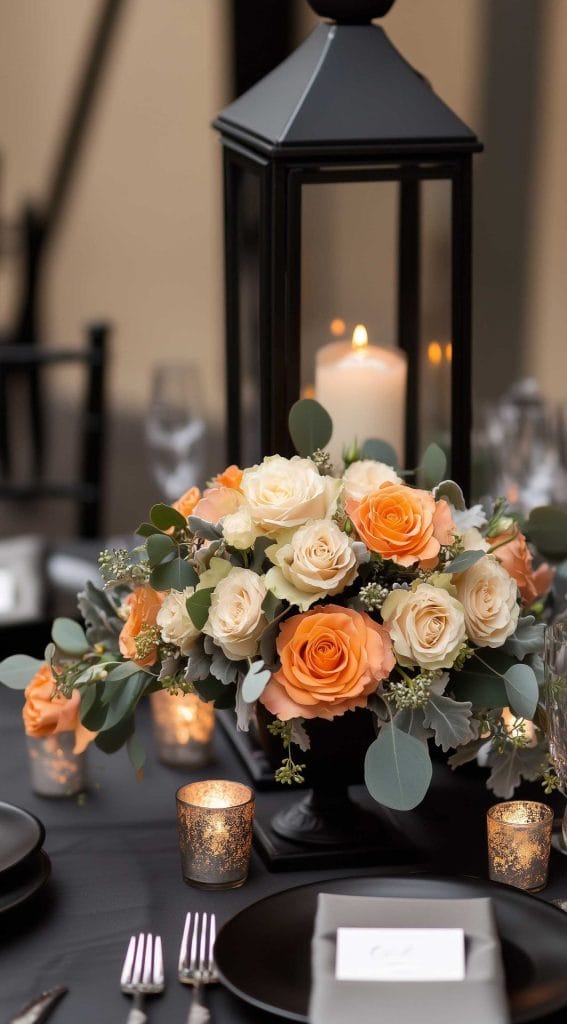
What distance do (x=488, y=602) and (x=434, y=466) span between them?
0.16 metres

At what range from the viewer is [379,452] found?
1.30 meters

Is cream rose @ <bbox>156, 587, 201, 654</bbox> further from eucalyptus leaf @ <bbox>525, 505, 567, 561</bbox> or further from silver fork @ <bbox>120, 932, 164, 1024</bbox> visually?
eucalyptus leaf @ <bbox>525, 505, 567, 561</bbox>

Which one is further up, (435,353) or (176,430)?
(435,353)

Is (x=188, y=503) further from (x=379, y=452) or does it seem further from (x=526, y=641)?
(x=526, y=641)

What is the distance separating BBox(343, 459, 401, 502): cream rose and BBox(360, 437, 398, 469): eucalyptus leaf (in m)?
0.14

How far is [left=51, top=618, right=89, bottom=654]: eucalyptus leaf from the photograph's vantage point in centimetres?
124

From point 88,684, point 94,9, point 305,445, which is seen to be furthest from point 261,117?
point 94,9

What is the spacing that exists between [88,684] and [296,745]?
0.18 meters

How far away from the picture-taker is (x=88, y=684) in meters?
1.16

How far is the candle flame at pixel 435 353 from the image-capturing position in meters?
1.37

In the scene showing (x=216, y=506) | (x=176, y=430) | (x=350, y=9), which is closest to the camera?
(x=216, y=506)

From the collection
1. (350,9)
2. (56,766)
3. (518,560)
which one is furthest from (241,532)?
(350,9)

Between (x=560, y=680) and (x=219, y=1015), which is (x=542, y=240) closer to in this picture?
(x=560, y=680)

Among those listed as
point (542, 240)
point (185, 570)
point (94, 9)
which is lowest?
point (185, 570)
